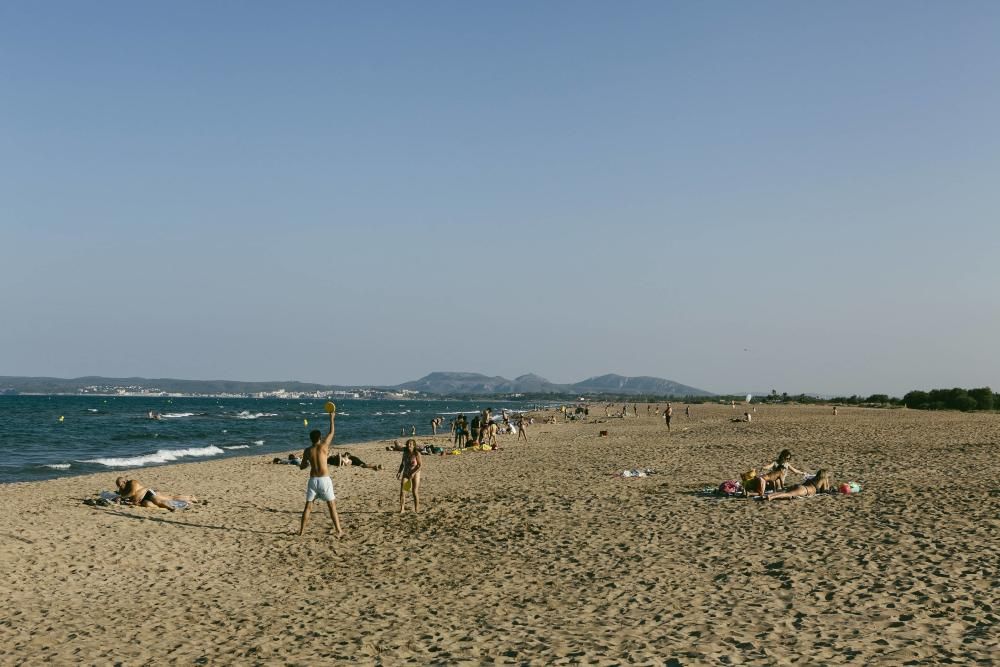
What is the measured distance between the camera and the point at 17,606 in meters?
9.35

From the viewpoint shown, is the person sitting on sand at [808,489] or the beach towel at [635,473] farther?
the beach towel at [635,473]

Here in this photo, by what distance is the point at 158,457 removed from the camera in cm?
3350

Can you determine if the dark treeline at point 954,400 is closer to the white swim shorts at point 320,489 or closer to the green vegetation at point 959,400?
the green vegetation at point 959,400

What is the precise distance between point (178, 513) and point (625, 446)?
63.1 feet

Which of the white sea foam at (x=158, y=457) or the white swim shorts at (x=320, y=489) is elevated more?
the white swim shorts at (x=320, y=489)

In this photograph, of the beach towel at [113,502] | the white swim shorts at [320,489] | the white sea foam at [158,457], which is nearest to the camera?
the white swim shorts at [320,489]

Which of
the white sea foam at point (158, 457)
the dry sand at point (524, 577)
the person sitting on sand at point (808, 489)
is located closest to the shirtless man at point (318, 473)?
the dry sand at point (524, 577)

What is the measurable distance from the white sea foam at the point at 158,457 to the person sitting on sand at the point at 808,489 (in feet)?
82.8

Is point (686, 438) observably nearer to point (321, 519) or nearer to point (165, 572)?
point (321, 519)

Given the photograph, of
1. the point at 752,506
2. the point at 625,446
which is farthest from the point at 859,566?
the point at 625,446

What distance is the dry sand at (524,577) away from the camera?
24.2 feet

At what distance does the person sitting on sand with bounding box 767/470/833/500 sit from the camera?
14578mm

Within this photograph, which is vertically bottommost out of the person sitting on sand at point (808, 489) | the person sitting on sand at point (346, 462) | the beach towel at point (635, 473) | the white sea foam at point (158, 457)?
the white sea foam at point (158, 457)

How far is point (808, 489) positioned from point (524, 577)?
7517 millimetres
